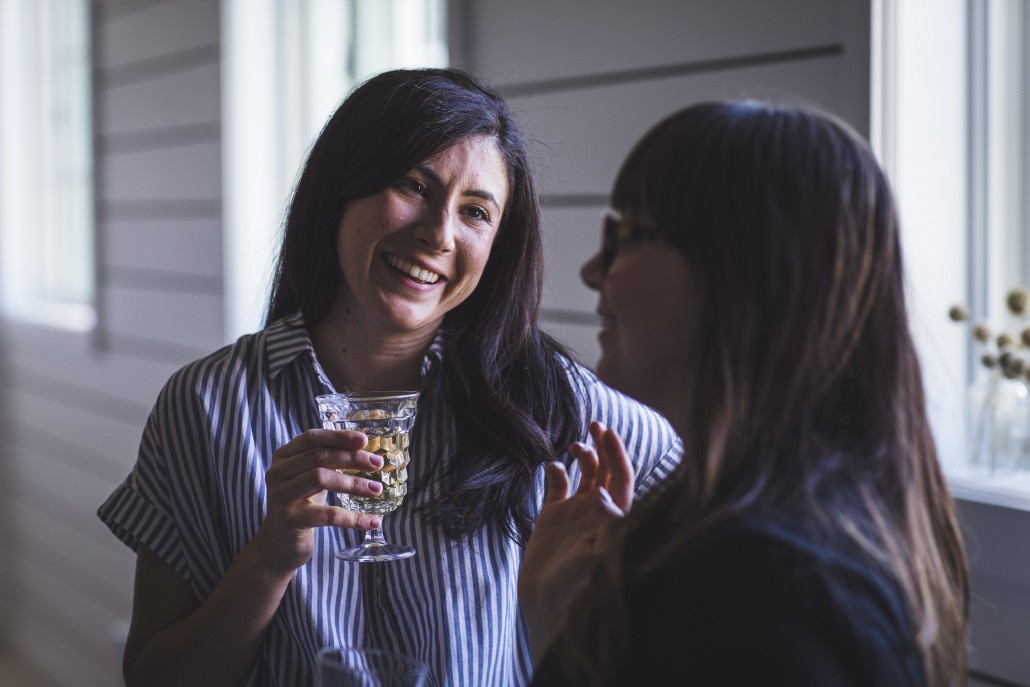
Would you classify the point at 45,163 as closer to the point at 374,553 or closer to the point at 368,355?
the point at 368,355

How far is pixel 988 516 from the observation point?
1.50 metres

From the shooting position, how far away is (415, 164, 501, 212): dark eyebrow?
1438 mm

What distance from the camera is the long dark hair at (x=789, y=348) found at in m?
0.81

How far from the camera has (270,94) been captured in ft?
10.6

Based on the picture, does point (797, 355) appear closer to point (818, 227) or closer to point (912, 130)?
point (818, 227)

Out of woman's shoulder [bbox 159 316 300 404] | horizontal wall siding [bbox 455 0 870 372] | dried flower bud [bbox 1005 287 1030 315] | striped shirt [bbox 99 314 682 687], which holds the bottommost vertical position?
striped shirt [bbox 99 314 682 687]

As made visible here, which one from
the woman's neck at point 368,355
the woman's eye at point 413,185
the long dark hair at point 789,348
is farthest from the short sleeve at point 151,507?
the long dark hair at point 789,348

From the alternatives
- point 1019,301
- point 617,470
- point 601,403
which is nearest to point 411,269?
point 601,403

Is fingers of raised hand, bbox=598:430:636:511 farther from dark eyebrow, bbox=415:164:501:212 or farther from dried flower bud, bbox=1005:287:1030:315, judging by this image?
dried flower bud, bbox=1005:287:1030:315

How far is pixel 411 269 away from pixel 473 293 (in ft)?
0.67

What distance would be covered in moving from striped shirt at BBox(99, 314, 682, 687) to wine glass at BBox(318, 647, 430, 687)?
0.55m

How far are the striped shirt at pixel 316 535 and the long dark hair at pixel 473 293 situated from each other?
0.12ft

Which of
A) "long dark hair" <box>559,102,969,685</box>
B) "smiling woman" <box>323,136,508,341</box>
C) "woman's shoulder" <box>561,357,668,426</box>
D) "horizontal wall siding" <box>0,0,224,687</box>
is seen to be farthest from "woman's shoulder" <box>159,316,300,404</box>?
"horizontal wall siding" <box>0,0,224,687</box>

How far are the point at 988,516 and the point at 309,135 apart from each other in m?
2.36
